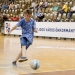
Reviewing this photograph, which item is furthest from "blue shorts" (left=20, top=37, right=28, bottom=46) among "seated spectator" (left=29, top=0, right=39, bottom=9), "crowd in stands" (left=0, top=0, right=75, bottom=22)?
"seated spectator" (left=29, top=0, right=39, bottom=9)

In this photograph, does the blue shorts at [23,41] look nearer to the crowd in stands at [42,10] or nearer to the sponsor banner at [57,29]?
the sponsor banner at [57,29]

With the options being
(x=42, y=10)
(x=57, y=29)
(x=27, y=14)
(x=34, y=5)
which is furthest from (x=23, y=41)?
(x=34, y=5)

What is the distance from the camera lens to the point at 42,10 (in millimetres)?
22234

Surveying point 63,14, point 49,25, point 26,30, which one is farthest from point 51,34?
point 26,30

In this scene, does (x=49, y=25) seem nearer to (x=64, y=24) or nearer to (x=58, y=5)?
(x=64, y=24)

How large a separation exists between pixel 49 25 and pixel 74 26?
207 cm

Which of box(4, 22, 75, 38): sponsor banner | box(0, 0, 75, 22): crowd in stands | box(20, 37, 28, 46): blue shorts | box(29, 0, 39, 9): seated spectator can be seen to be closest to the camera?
box(20, 37, 28, 46): blue shorts

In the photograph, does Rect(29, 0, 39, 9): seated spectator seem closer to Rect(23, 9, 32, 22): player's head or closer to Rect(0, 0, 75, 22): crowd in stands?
Rect(0, 0, 75, 22): crowd in stands

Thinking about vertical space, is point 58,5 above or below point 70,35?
above

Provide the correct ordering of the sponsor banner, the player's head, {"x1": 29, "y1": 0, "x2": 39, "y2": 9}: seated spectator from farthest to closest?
1. {"x1": 29, "y1": 0, "x2": 39, "y2": 9}: seated spectator
2. the sponsor banner
3. the player's head

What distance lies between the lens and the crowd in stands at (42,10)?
19766 millimetres

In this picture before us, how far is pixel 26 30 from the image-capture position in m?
7.41

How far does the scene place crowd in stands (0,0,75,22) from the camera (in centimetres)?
1977

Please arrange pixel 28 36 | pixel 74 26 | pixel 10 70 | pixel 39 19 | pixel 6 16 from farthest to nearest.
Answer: pixel 6 16 < pixel 39 19 < pixel 74 26 < pixel 28 36 < pixel 10 70
